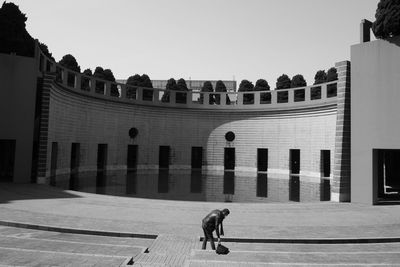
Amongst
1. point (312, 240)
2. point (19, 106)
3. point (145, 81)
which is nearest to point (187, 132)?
point (145, 81)

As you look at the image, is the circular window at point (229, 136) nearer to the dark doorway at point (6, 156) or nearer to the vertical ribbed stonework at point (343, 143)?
the vertical ribbed stonework at point (343, 143)

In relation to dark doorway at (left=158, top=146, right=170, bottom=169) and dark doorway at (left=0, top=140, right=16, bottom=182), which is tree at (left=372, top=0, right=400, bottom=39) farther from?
dark doorway at (left=158, top=146, right=170, bottom=169)

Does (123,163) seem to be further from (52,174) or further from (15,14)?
(15,14)

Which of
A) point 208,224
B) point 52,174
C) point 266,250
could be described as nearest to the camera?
point 208,224

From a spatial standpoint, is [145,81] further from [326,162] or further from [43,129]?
[326,162]

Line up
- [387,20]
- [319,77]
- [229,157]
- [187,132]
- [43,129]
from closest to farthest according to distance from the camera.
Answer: [387,20]
[43,129]
[229,157]
[187,132]
[319,77]

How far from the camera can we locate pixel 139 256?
9344mm

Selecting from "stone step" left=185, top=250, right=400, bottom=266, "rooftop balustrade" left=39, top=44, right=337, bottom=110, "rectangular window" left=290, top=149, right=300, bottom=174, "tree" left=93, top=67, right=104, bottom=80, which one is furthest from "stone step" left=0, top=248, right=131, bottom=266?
"tree" left=93, top=67, right=104, bottom=80

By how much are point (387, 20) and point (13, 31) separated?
2565 cm

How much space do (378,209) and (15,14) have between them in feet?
92.7

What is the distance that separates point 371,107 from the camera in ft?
64.7

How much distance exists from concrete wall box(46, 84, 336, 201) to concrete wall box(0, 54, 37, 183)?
5511mm

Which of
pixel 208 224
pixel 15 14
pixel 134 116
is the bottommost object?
pixel 208 224

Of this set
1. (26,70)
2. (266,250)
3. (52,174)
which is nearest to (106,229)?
(266,250)
